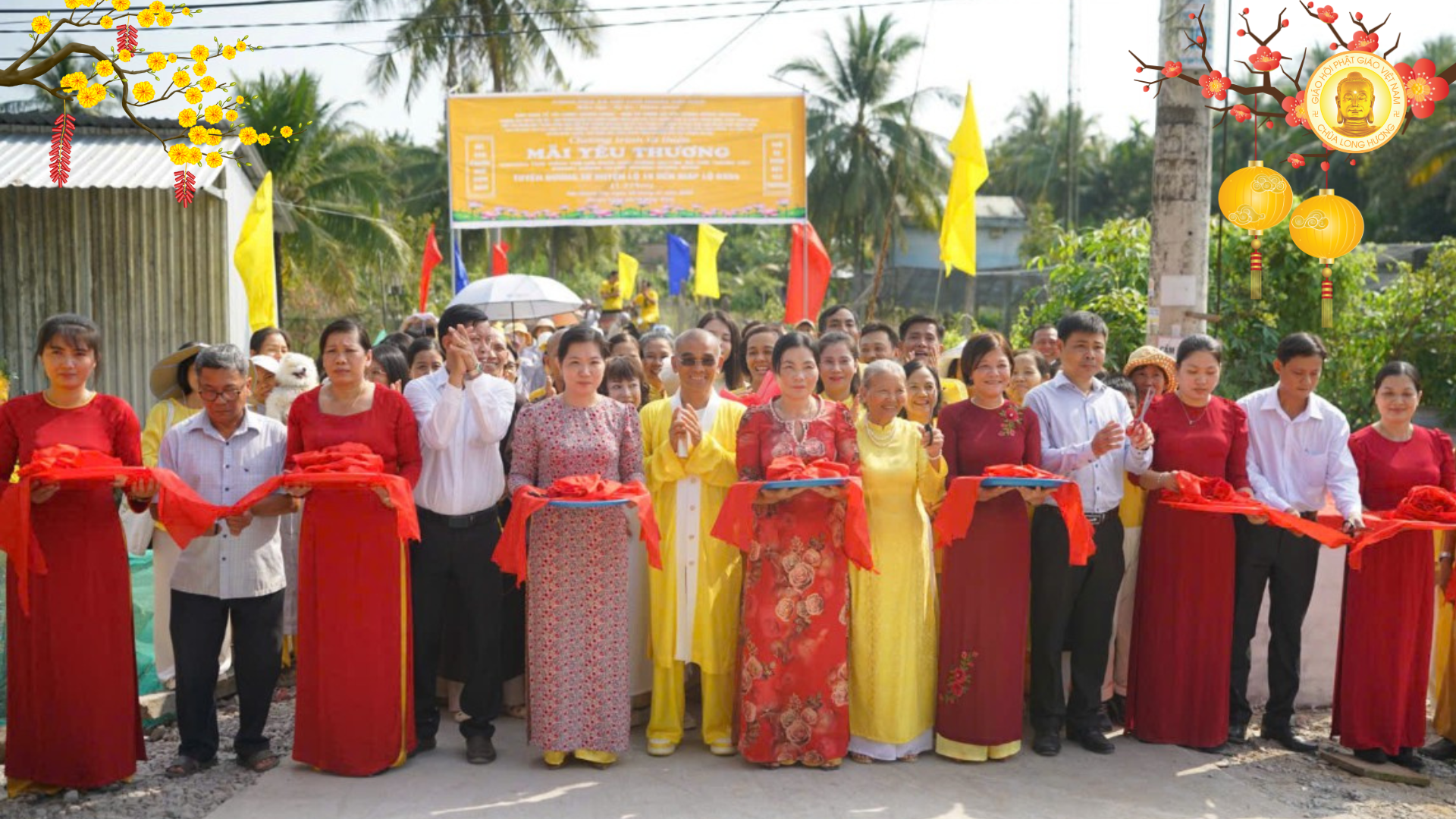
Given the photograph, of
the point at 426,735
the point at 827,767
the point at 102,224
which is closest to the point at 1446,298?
the point at 827,767

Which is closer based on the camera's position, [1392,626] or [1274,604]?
[1392,626]

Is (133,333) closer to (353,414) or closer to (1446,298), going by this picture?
(353,414)

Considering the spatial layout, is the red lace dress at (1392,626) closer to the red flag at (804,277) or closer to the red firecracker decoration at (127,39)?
the red firecracker decoration at (127,39)

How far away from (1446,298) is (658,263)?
43.7 metres

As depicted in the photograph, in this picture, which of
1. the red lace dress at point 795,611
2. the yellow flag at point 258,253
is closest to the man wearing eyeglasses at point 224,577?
the red lace dress at point 795,611

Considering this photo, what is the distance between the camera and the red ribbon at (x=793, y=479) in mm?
4875

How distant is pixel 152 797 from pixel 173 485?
1.20 meters

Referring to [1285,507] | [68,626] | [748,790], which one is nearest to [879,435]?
[748,790]

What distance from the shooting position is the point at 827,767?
16.8 ft

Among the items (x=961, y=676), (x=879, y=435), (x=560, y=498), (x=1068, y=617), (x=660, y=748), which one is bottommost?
(x=660, y=748)

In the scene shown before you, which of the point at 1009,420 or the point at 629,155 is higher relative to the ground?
the point at 629,155

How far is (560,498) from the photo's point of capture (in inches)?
191

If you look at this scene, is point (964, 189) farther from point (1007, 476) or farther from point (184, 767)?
point (184, 767)

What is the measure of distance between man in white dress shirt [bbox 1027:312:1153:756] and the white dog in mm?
3578
